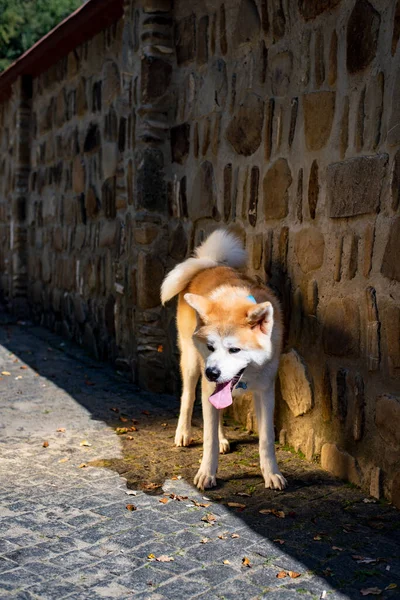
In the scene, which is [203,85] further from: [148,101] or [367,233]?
[367,233]

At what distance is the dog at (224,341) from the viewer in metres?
4.00

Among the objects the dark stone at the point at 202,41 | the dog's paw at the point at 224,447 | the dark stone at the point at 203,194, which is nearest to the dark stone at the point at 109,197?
the dark stone at the point at 203,194

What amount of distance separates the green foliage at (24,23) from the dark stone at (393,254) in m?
14.3

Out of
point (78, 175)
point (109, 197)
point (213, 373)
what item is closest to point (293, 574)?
point (213, 373)

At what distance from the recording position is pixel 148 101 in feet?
20.9

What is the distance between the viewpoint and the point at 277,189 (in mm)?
5000

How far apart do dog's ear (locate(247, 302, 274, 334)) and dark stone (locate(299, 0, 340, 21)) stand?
1.76 metres

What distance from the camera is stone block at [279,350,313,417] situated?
474 centimetres

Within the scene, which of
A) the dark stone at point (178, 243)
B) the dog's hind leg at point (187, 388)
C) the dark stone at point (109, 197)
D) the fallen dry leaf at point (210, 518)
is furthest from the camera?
the dark stone at point (109, 197)

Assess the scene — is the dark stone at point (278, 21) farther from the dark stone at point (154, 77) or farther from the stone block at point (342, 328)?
the stone block at point (342, 328)

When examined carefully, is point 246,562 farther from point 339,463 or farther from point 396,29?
point 396,29

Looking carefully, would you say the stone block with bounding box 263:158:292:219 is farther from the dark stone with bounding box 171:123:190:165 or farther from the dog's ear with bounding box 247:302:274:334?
the dark stone with bounding box 171:123:190:165

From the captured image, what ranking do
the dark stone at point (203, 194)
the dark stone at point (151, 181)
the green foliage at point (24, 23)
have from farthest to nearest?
the green foliage at point (24, 23)
the dark stone at point (151, 181)
the dark stone at point (203, 194)

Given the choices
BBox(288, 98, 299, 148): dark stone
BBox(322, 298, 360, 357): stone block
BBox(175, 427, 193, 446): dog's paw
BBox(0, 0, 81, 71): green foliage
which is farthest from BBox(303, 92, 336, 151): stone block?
BBox(0, 0, 81, 71): green foliage
